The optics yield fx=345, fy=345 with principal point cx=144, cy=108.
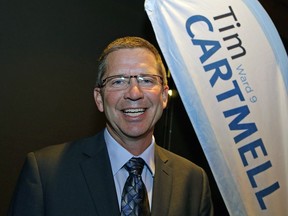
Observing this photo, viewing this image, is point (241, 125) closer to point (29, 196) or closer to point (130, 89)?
point (130, 89)

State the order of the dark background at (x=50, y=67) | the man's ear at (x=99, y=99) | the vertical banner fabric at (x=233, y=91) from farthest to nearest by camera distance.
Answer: the dark background at (x=50, y=67) → the man's ear at (x=99, y=99) → the vertical banner fabric at (x=233, y=91)

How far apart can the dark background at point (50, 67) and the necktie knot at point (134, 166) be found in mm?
836

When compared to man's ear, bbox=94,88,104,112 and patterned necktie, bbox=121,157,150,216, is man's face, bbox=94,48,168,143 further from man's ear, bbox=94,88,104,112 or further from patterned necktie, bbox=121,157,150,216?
patterned necktie, bbox=121,157,150,216

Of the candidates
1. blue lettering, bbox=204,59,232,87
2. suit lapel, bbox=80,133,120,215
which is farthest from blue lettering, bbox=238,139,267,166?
suit lapel, bbox=80,133,120,215

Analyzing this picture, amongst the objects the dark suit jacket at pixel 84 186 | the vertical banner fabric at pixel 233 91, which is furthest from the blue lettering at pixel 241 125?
the dark suit jacket at pixel 84 186

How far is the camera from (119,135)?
153 centimetres

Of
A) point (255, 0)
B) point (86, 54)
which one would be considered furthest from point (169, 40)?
point (86, 54)

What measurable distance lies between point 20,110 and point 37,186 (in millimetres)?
814

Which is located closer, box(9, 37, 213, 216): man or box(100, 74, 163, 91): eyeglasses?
box(9, 37, 213, 216): man

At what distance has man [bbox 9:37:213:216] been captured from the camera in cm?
136

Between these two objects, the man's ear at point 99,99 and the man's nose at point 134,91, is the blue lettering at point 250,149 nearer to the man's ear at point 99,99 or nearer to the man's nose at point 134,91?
the man's nose at point 134,91

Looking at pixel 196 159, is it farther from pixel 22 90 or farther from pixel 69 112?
pixel 22 90

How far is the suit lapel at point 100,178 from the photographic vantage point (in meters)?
1.36

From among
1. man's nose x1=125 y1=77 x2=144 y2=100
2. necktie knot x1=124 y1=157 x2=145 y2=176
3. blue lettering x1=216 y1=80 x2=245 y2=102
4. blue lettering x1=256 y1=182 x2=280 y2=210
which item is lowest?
blue lettering x1=256 y1=182 x2=280 y2=210
